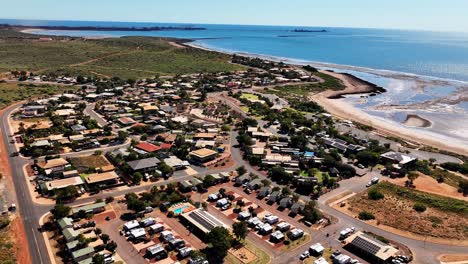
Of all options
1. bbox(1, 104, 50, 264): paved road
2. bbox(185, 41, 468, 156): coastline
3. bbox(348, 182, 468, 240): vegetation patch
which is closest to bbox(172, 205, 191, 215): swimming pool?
bbox(1, 104, 50, 264): paved road

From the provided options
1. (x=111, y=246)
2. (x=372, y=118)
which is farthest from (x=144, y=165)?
(x=372, y=118)

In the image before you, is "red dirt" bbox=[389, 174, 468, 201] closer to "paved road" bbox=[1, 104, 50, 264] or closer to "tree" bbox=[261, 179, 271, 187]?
"tree" bbox=[261, 179, 271, 187]

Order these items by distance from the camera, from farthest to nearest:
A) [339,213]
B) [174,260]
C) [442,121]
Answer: [442,121] → [339,213] → [174,260]

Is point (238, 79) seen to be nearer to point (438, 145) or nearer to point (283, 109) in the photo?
point (283, 109)

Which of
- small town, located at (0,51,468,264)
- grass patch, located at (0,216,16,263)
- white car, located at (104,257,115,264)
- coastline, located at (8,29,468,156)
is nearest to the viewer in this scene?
white car, located at (104,257,115,264)

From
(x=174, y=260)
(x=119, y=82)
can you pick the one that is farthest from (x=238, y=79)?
(x=174, y=260)
